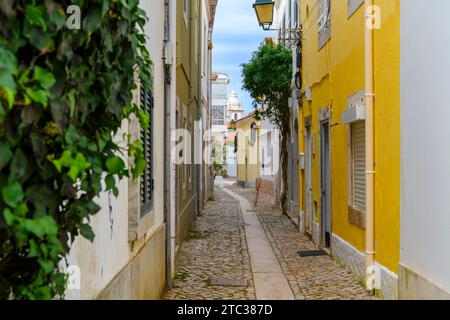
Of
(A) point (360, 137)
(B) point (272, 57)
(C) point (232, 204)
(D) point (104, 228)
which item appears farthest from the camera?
(C) point (232, 204)

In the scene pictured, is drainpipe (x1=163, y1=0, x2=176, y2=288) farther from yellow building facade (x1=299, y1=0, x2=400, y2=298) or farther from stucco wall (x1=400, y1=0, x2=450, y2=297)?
stucco wall (x1=400, y1=0, x2=450, y2=297)

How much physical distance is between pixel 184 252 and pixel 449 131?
6.52 meters

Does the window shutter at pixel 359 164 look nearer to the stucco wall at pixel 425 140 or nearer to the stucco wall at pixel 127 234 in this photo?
the stucco wall at pixel 425 140

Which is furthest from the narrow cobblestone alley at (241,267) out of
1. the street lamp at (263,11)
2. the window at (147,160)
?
the street lamp at (263,11)

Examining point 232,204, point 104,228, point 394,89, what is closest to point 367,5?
point 394,89

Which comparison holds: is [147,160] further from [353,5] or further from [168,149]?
[353,5]

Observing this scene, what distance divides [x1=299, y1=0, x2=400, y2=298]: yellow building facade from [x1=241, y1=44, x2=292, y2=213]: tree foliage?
3275 millimetres

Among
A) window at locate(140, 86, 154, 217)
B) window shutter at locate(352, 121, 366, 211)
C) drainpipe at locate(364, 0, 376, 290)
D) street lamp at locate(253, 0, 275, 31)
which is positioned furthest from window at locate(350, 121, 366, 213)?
street lamp at locate(253, 0, 275, 31)

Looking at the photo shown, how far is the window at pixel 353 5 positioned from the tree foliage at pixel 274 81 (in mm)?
7876

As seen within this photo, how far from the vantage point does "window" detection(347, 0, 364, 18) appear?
7616mm

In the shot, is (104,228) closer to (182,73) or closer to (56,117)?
(56,117)

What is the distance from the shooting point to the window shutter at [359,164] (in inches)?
306

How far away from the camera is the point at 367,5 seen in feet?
23.1

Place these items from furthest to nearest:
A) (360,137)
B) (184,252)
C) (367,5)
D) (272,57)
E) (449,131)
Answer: (272,57) < (184,252) < (360,137) < (367,5) < (449,131)
